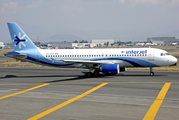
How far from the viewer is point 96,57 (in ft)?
106

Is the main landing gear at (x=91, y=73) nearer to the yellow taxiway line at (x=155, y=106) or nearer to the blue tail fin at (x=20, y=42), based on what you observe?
the blue tail fin at (x=20, y=42)

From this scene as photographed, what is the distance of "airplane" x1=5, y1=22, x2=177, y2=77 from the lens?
30703 millimetres

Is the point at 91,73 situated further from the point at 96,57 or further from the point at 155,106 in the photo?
the point at 155,106

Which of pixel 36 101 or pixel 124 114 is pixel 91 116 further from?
pixel 36 101

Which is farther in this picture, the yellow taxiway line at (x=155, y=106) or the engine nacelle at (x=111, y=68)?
the engine nacelle at (x=111, y=68)

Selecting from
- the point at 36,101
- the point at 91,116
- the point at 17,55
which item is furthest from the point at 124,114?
the point at 17,55

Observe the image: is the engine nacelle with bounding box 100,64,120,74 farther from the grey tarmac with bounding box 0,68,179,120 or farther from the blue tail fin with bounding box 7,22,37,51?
the blue tail fin with bounding box 7,22,37,51

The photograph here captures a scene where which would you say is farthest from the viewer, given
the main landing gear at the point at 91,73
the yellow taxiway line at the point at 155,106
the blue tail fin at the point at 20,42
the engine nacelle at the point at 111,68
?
the blue tail fin at the point at 20,42

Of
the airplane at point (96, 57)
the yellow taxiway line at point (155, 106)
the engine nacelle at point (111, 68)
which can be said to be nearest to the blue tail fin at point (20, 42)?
the airplane at point (96, 57)

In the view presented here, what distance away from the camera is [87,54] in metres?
32.9

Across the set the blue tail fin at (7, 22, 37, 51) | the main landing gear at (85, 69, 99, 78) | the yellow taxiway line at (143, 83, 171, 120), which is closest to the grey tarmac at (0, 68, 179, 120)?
the yellow taxiway line at (143, 83, 171, 120)

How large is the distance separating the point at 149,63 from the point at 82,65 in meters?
9.88

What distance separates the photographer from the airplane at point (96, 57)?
101 ft

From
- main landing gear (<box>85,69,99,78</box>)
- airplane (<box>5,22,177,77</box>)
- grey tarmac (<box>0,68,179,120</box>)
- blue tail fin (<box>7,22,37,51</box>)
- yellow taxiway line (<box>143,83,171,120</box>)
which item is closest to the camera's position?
yellow taxiway line (<box>143,83,171,120</box>)
